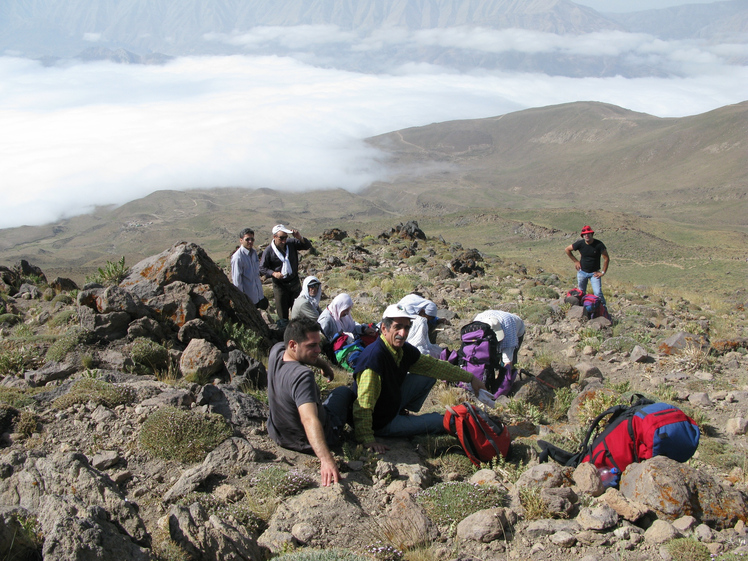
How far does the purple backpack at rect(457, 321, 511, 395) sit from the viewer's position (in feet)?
20.5

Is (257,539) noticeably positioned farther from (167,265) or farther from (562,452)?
(167,265)

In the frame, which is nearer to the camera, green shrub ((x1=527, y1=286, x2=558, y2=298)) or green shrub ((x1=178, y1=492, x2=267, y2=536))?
green shrub ((x1=178, y1=492, x2=267, y2=536))

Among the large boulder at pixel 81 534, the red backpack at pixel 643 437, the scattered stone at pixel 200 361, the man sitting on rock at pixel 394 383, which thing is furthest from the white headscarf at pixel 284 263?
the large boulder at pixel 81 534

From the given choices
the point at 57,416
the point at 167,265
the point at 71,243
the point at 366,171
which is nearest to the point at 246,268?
the point at 167,265

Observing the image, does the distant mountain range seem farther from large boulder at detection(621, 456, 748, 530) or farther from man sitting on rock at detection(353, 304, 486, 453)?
large boulder at detection(621, 456, 748, 530)

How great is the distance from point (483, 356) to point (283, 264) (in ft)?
11.1

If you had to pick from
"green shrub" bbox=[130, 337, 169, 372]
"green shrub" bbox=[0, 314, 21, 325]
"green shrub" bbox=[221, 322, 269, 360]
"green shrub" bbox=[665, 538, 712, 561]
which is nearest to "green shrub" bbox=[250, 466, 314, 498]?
"green shrub" bbox=[665, 538, 712, 561]

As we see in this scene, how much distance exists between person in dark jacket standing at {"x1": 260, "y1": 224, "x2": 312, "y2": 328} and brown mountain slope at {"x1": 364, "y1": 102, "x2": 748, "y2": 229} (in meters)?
80.2

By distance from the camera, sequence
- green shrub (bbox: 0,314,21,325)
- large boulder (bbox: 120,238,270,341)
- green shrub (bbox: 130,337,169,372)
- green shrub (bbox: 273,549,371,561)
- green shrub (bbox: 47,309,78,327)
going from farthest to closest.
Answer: green shrub (bbox: 0,314,21,325) < green shrub (bbox: 47,309,78,327) < large boulder (bbox: 120,238,270,341) < green shrub (bbox: 130,337,169,372) < green shrub (bbox: 273,549,371,561)

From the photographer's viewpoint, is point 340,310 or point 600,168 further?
point 600,168

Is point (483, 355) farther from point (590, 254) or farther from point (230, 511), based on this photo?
Result: point (590, 254)

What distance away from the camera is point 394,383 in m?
4.49

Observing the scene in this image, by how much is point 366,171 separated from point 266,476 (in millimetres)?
198563

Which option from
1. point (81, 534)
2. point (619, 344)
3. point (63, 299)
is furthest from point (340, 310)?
point (619, 344)
